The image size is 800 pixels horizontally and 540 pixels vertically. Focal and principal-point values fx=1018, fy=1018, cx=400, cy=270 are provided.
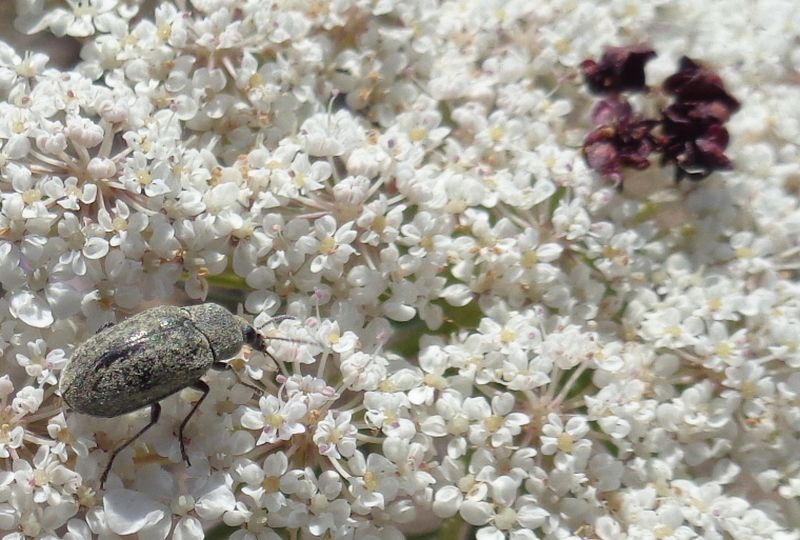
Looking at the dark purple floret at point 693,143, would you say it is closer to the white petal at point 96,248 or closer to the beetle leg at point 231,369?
the beetle leg at point 231,369

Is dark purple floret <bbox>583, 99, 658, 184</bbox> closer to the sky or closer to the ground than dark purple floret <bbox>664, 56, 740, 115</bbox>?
closer to the ground

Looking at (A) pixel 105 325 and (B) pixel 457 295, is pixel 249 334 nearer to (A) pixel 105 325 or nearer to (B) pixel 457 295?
(A) pixel 105 325

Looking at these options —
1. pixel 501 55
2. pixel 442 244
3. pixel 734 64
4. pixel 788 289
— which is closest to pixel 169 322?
pixel 442 244

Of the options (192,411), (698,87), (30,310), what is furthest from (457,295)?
(30,310)

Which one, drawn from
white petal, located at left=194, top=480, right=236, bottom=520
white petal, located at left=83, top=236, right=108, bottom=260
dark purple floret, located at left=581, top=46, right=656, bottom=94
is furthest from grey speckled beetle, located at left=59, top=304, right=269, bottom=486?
dark purple floret, located at left=581, top=46, right=656, bottom=94

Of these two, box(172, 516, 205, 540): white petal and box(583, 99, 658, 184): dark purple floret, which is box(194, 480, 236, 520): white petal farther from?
box(583, 99, 658, 184): dark purple floret
